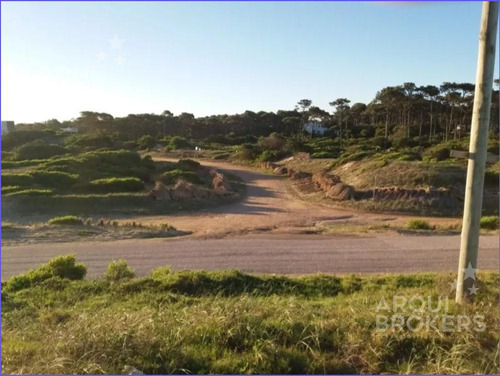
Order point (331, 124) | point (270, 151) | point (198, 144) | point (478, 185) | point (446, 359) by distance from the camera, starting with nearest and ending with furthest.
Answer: point (446, 359) → point (478, 185) → point (270, 151) → point (331, 124) → point (198, 144)

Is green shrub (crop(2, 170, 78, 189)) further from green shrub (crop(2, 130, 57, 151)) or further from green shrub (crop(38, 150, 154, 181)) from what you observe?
green shrub (crop(2, 130, 57, 151))

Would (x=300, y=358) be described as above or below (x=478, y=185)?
below

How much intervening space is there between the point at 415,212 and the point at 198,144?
40790 mm

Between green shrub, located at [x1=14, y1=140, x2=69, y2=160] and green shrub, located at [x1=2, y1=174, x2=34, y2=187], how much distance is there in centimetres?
1131

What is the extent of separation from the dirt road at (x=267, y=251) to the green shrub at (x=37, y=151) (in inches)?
932

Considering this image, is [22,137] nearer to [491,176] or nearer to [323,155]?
[323,155]

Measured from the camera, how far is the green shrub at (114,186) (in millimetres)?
25891

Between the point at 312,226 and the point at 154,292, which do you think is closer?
the point at 154,292

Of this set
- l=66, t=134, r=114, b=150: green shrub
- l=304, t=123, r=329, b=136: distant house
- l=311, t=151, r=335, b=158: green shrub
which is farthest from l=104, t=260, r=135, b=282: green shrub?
l=304, t=123, r=329, b=136: distant house

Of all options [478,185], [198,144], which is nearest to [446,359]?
[478,185]

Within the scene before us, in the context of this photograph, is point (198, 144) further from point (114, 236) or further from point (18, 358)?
point (18, 358)

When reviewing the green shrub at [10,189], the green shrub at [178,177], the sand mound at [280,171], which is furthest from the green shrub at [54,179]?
the sand mound at [280,171]

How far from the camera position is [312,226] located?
18016mm

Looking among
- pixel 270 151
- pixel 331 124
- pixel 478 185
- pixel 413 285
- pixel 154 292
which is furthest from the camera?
pixel 331 124
